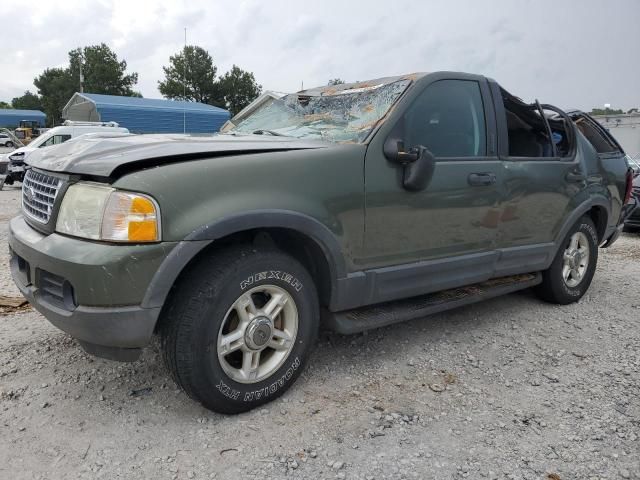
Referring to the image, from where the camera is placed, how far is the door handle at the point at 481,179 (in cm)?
342

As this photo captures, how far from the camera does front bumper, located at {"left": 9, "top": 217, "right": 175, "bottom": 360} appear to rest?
223 cm

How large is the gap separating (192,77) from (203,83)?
1.37 m

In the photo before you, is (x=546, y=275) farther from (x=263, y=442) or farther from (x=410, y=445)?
(x=263, y=442)

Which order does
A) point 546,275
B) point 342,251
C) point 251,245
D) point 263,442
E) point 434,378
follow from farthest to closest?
point 546,275
point 434,378
point 342,251
point 251,245
point 263,442

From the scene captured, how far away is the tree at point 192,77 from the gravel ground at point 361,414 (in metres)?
60.3

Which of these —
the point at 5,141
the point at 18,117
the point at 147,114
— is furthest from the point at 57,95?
the point at 147,114

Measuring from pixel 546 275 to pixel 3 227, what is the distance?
299 inches

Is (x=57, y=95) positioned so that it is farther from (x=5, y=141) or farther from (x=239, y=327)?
(x=239, y=327)

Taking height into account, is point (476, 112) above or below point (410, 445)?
above

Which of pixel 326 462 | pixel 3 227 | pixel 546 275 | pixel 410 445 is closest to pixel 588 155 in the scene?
pixel 546 275

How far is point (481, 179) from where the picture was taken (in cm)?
347

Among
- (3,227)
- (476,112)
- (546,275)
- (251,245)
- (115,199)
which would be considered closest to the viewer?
(115,199)

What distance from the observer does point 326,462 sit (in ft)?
7.56

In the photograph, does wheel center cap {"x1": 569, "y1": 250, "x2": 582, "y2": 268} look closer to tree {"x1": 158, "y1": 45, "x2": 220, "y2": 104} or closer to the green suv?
the green suv
